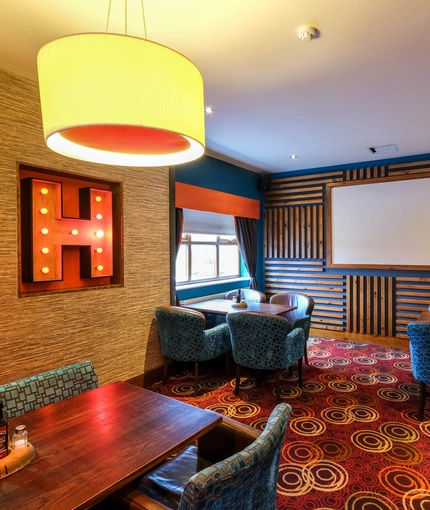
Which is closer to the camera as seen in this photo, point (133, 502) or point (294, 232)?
point (133, 502)

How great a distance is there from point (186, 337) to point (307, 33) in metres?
2.74

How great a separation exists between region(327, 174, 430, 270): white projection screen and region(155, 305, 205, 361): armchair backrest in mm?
3332

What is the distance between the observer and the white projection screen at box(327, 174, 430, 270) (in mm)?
5160

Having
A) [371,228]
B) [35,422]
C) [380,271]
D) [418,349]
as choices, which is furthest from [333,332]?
[35,422]

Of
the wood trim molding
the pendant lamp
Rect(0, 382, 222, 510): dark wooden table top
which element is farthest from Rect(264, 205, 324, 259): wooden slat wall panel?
the pendant lamp

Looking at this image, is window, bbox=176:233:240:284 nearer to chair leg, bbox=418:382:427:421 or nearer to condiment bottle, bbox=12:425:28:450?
chair leg, bbox=418:382:427:421

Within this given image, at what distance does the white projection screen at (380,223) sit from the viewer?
16.9ft

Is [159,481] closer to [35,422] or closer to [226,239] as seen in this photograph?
[35,422]

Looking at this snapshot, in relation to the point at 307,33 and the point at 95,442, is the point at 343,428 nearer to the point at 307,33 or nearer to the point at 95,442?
the point at 95,442

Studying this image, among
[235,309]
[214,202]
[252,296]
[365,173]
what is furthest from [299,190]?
[235,309]

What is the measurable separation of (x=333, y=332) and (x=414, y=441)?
10.8ft

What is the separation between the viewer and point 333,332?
19.4 ft

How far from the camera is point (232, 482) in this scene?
924 millimetres

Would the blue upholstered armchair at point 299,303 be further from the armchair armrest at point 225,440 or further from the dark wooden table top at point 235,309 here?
the armchair armrest at point 225,440
